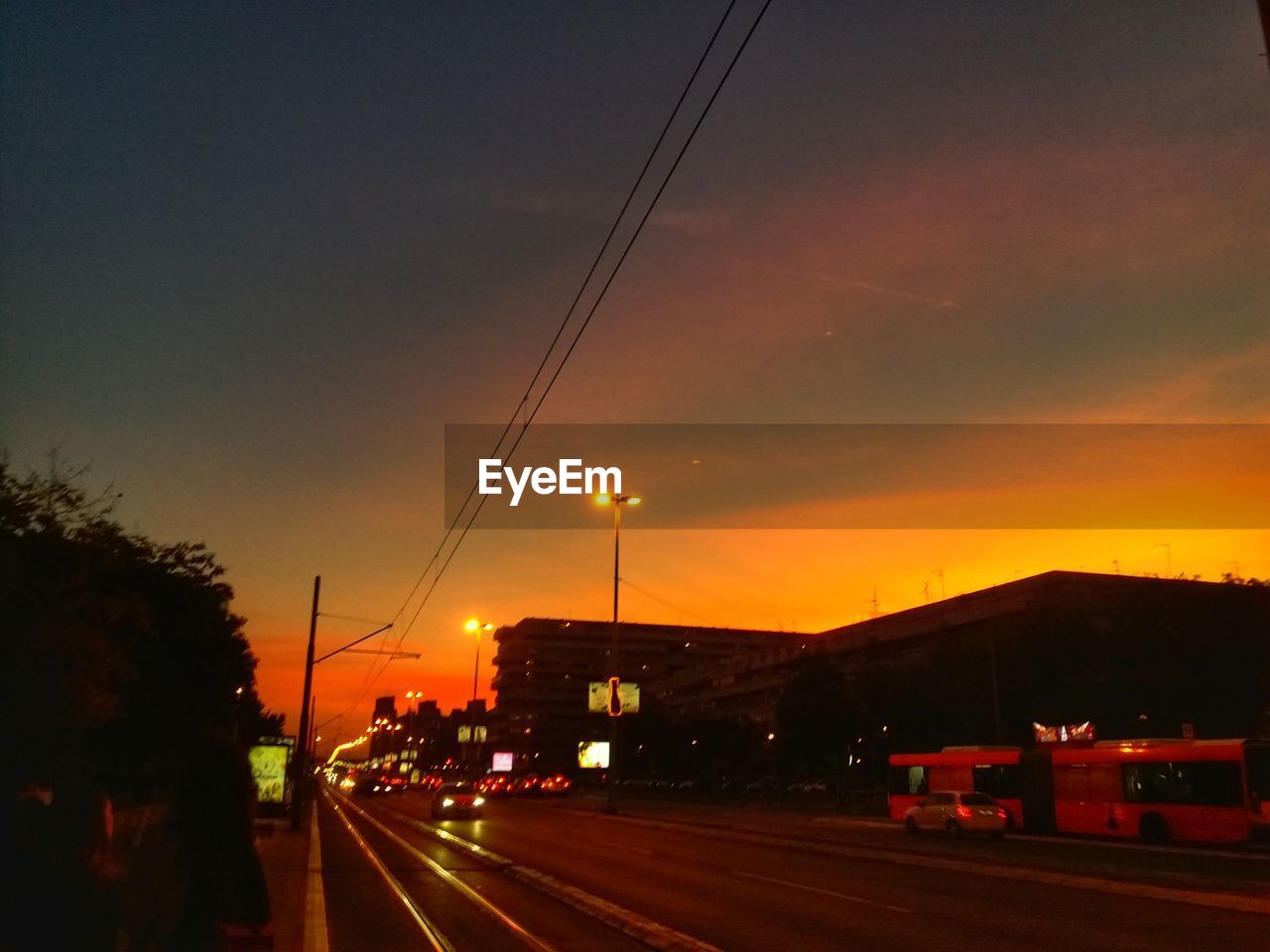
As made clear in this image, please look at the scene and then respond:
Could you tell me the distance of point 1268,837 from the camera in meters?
27.4

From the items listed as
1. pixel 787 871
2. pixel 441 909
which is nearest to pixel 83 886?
pixel 441 909

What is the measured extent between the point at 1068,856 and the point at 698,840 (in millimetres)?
10064

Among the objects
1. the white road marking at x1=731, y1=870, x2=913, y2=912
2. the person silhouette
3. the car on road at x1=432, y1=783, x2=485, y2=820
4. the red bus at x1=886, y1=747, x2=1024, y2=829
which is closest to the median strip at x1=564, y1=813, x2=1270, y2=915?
the white road marking at x1=731, y1=870, x2=913, y2=912

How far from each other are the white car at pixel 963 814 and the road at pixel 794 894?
315 cm

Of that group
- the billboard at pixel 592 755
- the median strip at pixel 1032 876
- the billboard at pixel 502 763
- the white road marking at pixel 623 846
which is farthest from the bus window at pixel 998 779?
the billboard at pixel 502 763

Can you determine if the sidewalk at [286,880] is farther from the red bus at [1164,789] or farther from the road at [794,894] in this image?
the red bus at [1164,789]

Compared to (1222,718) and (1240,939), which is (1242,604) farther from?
(1240,939)

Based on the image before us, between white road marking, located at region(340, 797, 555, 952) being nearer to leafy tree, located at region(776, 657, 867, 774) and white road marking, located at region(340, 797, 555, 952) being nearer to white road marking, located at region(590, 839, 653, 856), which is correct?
white road marking, located at region(590, 839, 653, 856)

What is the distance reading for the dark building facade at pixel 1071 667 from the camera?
49.7 meters

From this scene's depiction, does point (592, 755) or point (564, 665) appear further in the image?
point (564, 665)

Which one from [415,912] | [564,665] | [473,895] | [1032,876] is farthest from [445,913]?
[564,665]

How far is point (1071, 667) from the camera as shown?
57.0 m

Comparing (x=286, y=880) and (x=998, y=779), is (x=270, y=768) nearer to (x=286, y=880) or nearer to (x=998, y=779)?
(x=286, y=880)

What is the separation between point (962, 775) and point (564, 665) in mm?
142735
